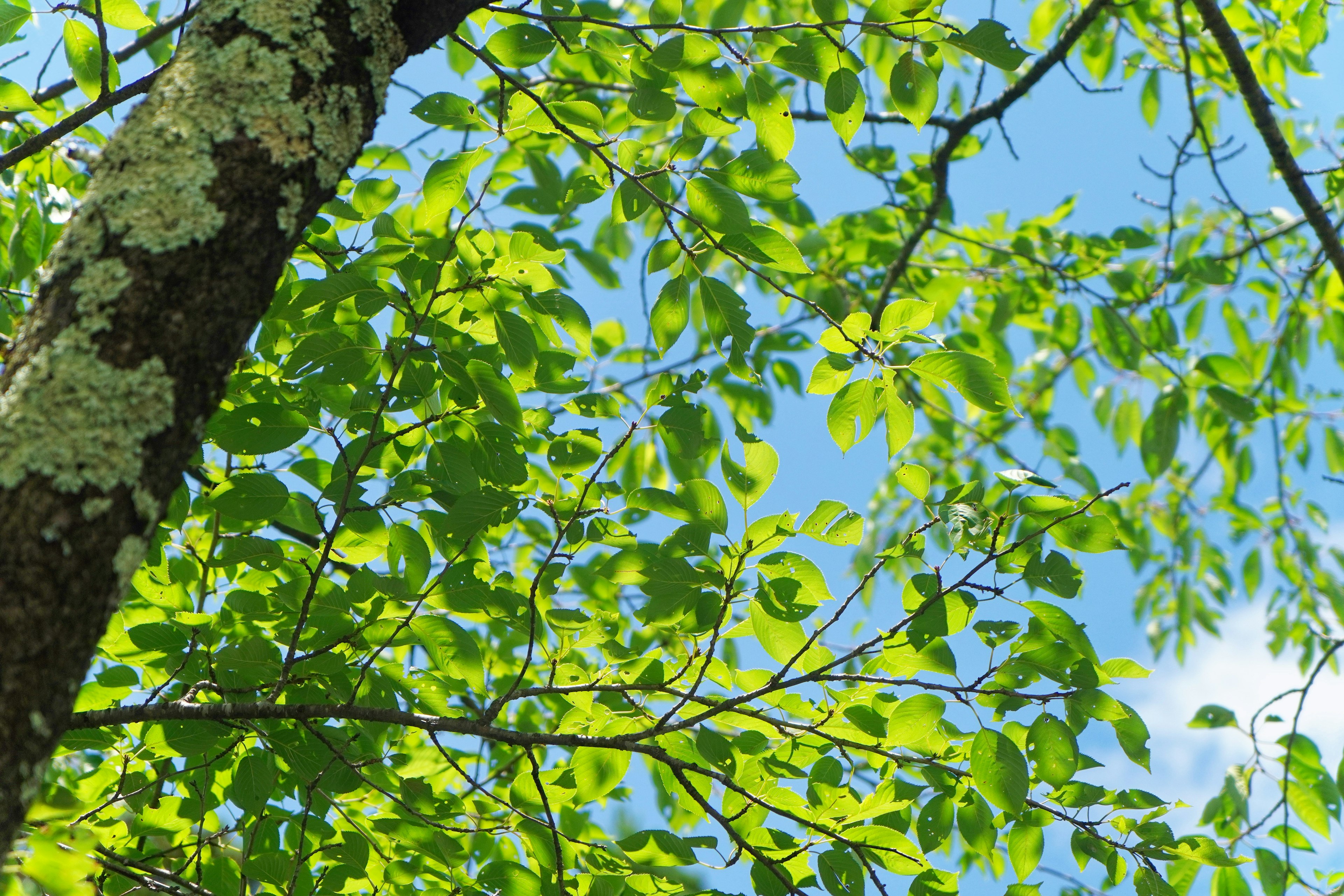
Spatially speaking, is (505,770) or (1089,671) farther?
(505,770)

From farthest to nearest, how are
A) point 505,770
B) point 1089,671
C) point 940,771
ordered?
1. point 505,770
2. point 940,771
3. point 1089,671

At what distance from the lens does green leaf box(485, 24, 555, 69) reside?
170 cm

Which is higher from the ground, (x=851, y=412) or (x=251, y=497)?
(x=851, y=412)

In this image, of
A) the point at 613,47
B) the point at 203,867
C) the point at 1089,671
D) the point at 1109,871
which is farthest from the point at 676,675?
the point at 613,47

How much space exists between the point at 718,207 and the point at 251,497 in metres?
0.93

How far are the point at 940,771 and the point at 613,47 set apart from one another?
4.62ft

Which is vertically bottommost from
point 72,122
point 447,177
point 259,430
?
point 259,430

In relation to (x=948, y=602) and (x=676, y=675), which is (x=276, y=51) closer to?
(x=676, y=675)

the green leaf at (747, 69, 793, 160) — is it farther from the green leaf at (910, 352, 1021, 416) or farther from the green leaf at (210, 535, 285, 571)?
the green leaf at (210, 535, 285, 571)

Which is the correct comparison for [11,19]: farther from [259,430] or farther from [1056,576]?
[1056,576]

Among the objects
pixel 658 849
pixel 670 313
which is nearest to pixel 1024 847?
pixel 658 849

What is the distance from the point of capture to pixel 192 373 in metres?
0.88

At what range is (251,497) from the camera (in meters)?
1.52

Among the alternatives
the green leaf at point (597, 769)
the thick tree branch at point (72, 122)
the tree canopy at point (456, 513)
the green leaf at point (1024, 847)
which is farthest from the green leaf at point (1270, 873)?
the thick tree branch at point (72, 122)
